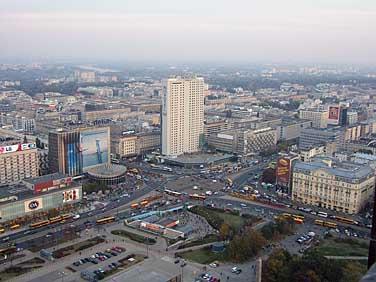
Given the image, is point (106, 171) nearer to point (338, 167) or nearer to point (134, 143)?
point (134, 143)

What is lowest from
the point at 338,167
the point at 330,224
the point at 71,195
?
the point at 330,224

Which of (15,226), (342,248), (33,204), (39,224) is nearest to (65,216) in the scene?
(39,224)

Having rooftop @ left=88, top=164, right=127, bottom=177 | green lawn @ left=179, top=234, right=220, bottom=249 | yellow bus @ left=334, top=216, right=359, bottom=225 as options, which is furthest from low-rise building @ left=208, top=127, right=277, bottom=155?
green lawn @ left=179, top=234, right=220, bottom=249

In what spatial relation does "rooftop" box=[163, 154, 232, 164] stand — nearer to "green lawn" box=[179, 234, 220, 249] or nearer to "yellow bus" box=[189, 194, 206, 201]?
"yellow bus" box=[189, 194, 206, 201]

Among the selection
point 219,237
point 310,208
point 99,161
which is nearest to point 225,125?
point 99,161

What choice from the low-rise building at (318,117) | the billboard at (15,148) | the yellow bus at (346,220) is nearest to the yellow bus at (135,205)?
the billboard at (15,148)

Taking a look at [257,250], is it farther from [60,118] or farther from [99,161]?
[60,118]
